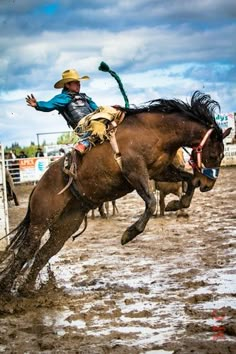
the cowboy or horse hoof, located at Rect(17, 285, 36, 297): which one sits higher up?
the cowboy

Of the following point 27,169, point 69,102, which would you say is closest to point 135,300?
point 69,102

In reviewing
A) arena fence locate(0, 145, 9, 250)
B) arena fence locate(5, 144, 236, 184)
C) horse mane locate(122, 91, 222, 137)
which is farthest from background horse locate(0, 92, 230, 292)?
arena fence locate(5, 144, 236, 184)

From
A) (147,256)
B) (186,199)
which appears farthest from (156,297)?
(147,256)

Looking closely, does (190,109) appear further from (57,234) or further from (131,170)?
(57,234)

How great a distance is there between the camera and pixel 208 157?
7441mm

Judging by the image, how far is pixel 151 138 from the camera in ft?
23.6

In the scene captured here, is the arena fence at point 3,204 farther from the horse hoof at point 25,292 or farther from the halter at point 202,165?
the halter at point 202,165

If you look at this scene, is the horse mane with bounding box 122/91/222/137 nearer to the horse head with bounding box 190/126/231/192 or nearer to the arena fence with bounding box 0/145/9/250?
the horse head with bounding box 190/126/231/192

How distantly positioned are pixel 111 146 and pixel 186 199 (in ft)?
3.80

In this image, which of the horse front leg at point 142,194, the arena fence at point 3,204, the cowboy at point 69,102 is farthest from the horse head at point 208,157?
the arena fence at point 3,204

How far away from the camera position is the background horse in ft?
23.4

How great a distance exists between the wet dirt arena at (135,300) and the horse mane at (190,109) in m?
1.76

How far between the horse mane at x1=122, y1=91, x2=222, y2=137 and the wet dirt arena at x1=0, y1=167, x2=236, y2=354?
5.76ft

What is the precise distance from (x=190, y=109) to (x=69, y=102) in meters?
1.39
